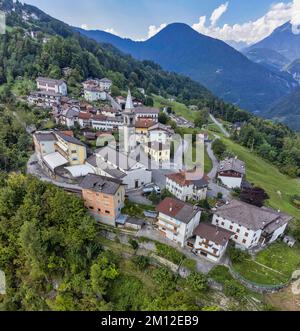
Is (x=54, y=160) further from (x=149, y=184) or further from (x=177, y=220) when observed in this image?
(x=177, y=220)

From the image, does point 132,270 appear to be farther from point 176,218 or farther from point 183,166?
point 183,166

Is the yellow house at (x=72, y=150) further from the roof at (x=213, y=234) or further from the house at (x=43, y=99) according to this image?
the house at (x=43, y=99)

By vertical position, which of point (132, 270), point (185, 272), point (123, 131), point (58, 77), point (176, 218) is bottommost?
point (132, 270)

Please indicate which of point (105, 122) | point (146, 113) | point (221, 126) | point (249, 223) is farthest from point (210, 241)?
point (221, 126)

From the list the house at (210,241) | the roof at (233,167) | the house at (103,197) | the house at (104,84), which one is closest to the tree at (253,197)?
the roof at (233,167)

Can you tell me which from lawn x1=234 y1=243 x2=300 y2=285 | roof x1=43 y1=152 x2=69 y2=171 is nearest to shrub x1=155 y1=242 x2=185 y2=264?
lawn x1=234 y1=243 x2=300 y2=285

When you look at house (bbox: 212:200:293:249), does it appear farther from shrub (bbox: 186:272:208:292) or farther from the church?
the church
